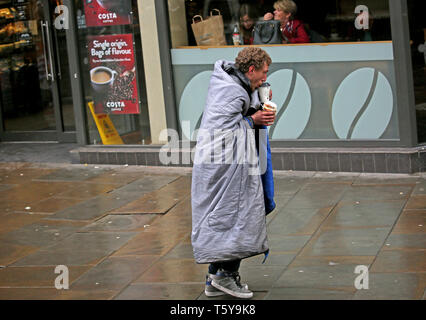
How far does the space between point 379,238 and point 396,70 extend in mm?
2785

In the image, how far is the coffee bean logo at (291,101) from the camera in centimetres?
925

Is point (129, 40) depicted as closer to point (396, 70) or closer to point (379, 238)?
point (396, 70)

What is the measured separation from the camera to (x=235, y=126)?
5.24 meters

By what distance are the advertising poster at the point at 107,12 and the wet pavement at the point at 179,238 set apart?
2044 mm

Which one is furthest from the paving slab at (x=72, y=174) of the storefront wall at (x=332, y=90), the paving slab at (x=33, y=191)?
the storefront wall at (x=332, y=90)

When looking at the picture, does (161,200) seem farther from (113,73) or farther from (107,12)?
(107,12)

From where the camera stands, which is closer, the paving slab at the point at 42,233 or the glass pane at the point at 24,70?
the paving slab at the point at 42,233

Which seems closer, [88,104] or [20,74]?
[88,104]

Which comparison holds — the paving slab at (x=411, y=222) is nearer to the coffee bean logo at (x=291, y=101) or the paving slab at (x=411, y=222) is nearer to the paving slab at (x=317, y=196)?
the paving slab at (x=317, y=196)

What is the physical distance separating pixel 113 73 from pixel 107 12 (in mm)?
806

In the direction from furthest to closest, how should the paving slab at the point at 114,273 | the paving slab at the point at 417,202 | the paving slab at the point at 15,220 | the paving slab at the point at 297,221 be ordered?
the paving slab at the point at 15,220
the paving slab at the point at 417,202
the paving slab at the point at 297,221
the paving slab at the point at 114,273

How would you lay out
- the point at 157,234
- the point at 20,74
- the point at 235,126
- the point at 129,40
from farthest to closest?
the point at 20,74 → the point at 129,40 → the point at 157,234 → the point at 235,126

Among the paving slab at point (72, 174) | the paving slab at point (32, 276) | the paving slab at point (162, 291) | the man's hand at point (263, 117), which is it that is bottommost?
the paving slab at point (162, 291)
